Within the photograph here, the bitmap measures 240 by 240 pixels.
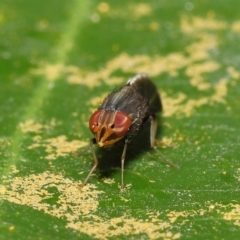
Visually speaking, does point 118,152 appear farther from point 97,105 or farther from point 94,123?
point 97,105

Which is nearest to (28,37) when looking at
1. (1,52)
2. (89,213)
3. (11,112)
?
(1,52)

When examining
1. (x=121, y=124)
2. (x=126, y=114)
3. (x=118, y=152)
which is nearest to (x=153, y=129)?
(x=118, y=152)

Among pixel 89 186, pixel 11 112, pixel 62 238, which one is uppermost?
pixel 11 112

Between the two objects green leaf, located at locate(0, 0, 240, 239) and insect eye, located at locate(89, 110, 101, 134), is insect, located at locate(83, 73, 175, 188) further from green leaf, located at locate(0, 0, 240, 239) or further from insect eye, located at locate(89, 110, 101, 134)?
green leaf, located at locate(0, 0, 240, 239)

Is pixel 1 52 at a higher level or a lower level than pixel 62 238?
higher

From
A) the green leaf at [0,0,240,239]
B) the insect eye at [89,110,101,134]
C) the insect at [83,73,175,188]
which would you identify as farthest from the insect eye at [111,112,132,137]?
the green leaf at [0,0,240,239]

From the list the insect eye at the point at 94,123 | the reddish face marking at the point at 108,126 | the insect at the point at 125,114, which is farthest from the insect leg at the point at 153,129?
the insect eye at the point at 94,123

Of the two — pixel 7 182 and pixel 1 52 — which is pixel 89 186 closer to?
pixel 7 182
